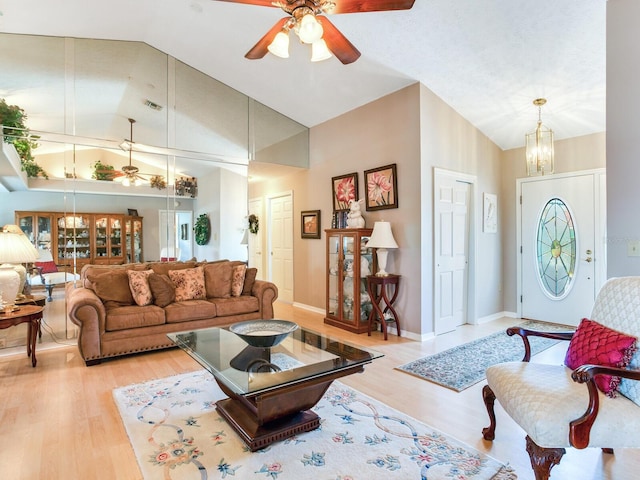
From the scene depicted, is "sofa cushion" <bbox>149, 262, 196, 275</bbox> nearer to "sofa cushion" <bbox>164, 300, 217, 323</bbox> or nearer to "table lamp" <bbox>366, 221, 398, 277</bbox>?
"sofa cushion" <bbox>164, 300, 217, 323</bbox>

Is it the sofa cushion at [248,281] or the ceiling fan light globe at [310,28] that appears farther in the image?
the sofa cushion at [248,281]

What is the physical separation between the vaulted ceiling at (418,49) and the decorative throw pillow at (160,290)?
2901 mm

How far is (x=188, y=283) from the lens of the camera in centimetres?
430

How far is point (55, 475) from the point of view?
6.02 ft

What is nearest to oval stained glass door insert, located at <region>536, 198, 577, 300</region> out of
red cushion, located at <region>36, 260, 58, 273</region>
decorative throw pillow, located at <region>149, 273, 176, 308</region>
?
decorative throw pillow, located at <region>149, 273, 176, 308</region>

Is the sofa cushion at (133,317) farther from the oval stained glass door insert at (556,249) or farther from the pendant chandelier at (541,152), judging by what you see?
the oval stained glass door insert at (556,249)

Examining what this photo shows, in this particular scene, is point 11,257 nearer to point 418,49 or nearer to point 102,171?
point 102,171

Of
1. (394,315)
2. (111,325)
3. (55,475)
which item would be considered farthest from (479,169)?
(55,475)

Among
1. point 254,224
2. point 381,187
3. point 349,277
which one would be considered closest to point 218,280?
point 349,277

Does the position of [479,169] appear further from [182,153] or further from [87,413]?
[87,413]

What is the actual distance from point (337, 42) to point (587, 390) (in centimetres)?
257

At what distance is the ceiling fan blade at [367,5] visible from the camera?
2.14 m

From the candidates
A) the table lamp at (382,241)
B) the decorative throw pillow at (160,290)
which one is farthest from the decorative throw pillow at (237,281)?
the table lamp at (382,241)

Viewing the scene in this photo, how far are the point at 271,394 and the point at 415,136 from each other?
3354 mm
